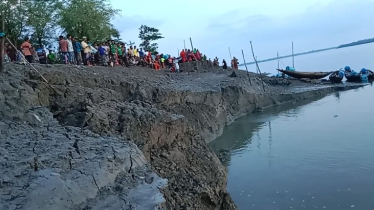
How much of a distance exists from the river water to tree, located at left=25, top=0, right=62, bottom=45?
14110 millimetres

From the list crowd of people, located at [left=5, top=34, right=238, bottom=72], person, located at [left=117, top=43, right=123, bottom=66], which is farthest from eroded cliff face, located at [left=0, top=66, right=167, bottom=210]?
person, located at [left=117, top=43, right=123, bottom=66]

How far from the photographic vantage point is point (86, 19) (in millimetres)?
25547

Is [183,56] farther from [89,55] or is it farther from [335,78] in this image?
[335,78]

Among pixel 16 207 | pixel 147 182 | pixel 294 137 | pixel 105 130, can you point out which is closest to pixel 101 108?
pixel 105 130

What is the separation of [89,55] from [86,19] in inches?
327

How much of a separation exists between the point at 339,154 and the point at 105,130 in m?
9.84

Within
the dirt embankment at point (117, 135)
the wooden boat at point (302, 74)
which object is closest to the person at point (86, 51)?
the dirt embankment at point (117, 135)

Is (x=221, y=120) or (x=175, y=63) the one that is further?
(x=175, y=63)

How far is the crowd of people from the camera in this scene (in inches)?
655

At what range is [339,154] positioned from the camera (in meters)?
14.0

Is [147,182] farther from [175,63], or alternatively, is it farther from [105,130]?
[175,63]

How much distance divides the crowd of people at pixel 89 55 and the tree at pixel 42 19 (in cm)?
211

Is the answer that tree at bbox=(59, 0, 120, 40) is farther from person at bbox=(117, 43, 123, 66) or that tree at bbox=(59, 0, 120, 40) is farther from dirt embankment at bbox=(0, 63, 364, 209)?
dirt embankment at bbox=(0, 63, 364, 209)

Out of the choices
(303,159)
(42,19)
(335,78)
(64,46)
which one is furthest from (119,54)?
(335,78)
